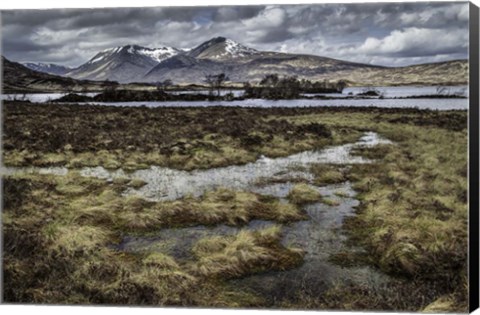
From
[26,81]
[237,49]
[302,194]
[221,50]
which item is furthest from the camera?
[26,81]

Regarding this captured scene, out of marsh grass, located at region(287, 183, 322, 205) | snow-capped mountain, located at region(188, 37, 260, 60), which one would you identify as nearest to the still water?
snow-capped mountain, located at region(188, 37, 260, 60)

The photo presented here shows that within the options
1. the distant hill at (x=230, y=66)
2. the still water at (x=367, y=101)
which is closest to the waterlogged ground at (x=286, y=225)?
the still water at (x=367, y=101)

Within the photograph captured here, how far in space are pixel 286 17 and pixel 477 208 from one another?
170 inches

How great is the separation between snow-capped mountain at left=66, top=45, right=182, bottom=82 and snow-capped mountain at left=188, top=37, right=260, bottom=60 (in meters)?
0.41

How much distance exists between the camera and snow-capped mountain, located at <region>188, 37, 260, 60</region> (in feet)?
32.0

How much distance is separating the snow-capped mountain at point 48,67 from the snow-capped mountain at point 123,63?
0.17 metres

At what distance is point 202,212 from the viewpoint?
32.6 feet

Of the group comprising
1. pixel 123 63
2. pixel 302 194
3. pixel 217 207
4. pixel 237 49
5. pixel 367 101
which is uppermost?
pixel 237 49

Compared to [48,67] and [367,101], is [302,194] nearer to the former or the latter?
[367,101]

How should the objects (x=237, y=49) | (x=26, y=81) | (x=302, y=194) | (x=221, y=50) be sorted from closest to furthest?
(x=237, y=49), (x=221, y=50), (x=302, y=194), (x=26, y=81)

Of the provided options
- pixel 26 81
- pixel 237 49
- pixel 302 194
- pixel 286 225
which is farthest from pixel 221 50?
pixel 26 81

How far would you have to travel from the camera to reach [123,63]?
9773 millimetres

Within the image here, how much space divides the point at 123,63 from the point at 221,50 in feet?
5.57

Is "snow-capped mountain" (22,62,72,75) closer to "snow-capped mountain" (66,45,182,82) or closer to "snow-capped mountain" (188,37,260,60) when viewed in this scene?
"snow-capped mountain" (66,45,182,82)
